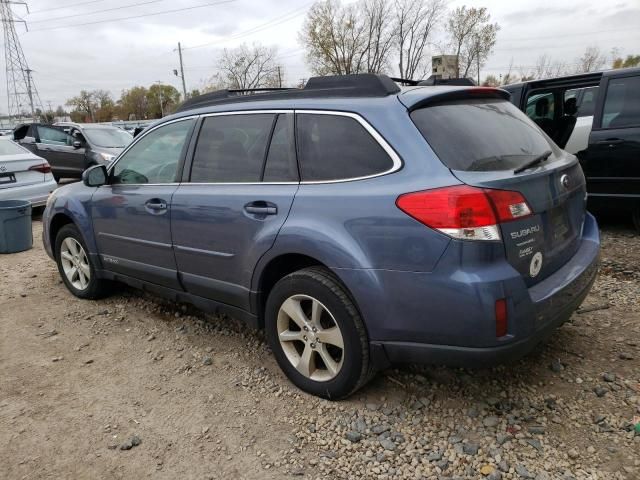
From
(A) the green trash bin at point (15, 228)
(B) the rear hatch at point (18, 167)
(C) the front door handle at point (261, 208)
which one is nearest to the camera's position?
(C) the front door handle at point (261, 208)

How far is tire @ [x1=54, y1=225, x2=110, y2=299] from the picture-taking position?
450 centimetres

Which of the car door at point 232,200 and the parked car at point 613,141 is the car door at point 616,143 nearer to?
the parked car at point 613,141

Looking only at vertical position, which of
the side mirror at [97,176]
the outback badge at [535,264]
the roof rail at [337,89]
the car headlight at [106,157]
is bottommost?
the outback badge at [535,264]

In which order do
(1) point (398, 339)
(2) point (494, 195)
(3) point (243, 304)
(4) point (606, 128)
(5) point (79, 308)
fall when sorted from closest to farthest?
(2) point (494, 195) → (1) point (398, 339) → (3) point (243, 304) → (5) point (79, 308) → (4) point (606, 128)

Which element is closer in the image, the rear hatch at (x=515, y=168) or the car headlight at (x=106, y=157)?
the rear hatch at (x=515, y=168)

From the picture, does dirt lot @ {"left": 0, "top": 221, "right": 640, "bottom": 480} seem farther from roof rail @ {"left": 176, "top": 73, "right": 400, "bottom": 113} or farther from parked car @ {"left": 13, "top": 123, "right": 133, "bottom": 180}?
parked car @ {"left": 13, "top": 123, "right": 133, "bottom": 180}

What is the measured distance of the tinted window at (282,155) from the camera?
2.88 m

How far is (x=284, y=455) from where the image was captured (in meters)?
2.48

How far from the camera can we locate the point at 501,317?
222 centimetres

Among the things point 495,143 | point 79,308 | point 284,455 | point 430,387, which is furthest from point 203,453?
point 79,308

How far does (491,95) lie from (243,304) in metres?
2.00

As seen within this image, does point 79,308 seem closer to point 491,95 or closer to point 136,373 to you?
point 136,373

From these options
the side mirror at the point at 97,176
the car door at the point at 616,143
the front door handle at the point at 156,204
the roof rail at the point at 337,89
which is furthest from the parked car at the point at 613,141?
the side mirror at the point at 97,176

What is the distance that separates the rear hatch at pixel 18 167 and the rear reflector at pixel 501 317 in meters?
7.77
